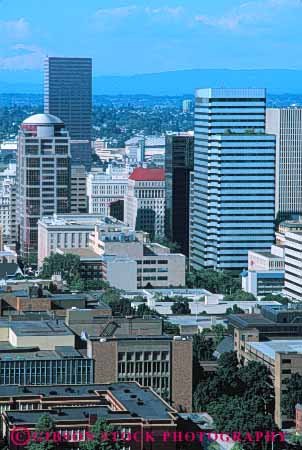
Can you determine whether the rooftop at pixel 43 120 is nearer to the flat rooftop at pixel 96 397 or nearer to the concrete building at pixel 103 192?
the concrete building at pixel 103 192

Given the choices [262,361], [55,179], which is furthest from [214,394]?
[55,179]

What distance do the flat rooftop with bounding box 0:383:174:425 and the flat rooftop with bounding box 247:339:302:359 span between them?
5.94 metres

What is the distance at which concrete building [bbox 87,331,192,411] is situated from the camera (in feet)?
102

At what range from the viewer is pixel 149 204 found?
6419 cm

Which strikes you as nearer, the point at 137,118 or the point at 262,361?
the point at 262,361

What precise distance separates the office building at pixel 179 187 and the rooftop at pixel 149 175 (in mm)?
4275

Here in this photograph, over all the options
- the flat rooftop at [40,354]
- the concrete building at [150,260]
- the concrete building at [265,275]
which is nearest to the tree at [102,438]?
the flat rooftop at [40,354]

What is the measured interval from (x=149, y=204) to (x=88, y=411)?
39272 millimetres

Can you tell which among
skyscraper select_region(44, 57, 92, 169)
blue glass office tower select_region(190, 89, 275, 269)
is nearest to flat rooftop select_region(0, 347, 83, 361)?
blue glass office tower select_region(190, 89, 275, 269)

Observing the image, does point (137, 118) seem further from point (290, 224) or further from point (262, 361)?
point (262, 361)

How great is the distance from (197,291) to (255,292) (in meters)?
1.77

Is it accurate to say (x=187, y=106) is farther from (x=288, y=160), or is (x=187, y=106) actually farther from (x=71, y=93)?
(x=288, y=160)

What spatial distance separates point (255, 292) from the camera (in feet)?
159

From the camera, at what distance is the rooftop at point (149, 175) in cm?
6512
